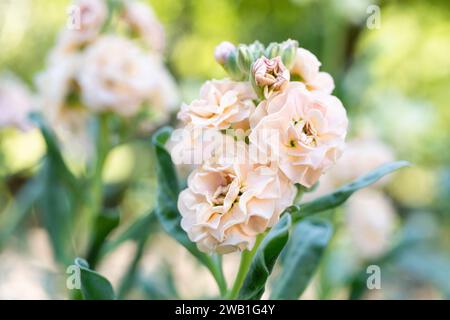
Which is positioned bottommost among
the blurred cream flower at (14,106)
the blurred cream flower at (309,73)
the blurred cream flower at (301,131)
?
the blurred cream flower at (14,106)

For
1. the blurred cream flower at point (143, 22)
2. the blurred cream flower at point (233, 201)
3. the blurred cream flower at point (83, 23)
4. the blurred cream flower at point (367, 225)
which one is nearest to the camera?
the blurred cream flower at point (233, 201)

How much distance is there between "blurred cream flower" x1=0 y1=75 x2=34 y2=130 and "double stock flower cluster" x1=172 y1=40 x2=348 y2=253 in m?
0.84

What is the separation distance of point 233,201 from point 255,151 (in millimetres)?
61

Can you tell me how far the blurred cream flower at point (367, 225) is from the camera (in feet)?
5.72

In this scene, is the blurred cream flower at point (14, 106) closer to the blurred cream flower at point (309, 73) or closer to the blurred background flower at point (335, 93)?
the blurred background flower at point (335, 93)

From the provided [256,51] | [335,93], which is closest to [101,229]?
[256,51]

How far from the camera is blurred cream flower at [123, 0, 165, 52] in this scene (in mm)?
1397

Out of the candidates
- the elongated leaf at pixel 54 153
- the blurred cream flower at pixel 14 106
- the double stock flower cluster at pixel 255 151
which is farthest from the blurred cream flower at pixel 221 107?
the blurred cream flower at pixel 14 106

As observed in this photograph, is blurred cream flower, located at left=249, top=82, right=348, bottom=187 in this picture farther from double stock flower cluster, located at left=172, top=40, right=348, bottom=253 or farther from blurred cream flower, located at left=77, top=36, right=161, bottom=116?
blurred cream flower, located at left=77, top=36, right=161, bottom=116

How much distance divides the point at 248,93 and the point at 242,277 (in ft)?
0.77

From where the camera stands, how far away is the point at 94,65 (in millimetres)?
1337

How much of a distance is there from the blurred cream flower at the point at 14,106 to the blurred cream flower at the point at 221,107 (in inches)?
32.0

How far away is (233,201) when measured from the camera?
0.73 meters

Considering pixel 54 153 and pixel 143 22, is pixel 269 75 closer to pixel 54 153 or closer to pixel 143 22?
pixel 54 153
